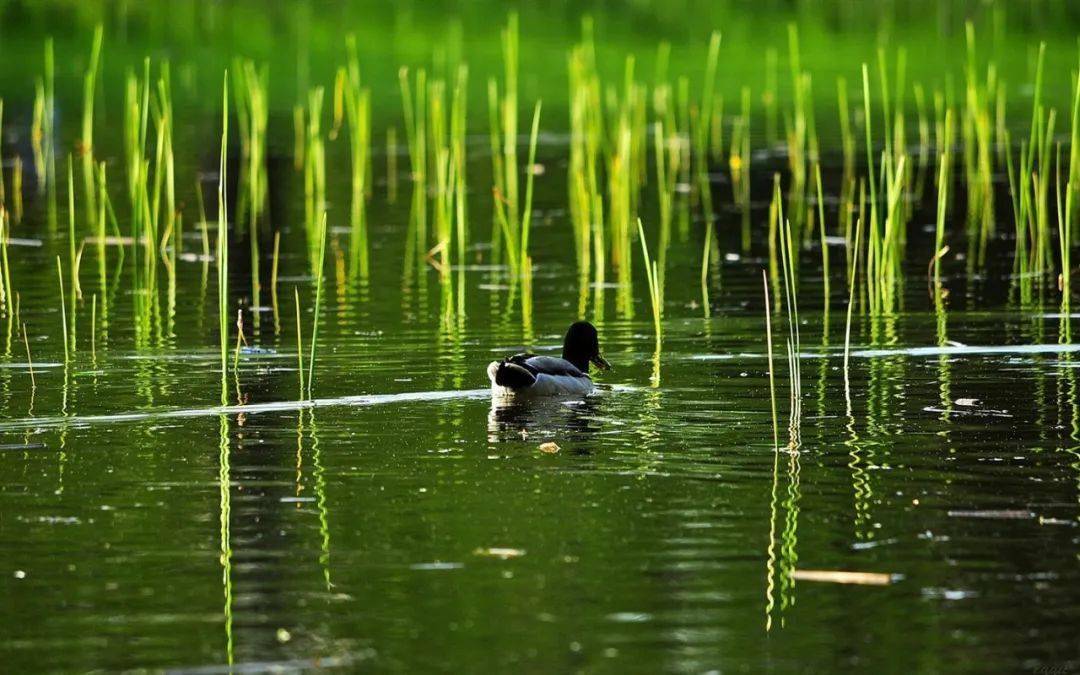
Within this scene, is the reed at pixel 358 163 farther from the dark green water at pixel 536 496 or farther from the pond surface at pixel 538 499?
the pond surface at pixel 538 499

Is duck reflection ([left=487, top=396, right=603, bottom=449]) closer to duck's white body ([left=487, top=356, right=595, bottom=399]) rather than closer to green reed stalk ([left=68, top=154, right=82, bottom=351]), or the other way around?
duck's white body ([left=487, top=356, right=595, bottom=399])

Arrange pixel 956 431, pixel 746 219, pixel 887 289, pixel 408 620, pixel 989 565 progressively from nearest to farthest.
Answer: pixel 408 620 < pixel 989 565 < pixel 956 431 < pixel 887 289 < pixel 746 219

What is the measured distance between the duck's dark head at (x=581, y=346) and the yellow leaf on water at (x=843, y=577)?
541 cm

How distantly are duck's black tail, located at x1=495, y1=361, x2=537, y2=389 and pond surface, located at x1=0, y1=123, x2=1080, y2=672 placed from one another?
0.58 feet

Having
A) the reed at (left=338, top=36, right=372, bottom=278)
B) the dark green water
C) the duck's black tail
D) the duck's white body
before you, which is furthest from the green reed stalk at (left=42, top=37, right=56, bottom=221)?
the duck's black tail

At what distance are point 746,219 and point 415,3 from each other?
880 inches

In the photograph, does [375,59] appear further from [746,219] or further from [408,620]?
[408,620]

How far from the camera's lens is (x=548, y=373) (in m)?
13.1

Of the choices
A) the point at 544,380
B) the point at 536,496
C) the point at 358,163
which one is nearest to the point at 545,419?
the point at 544,380

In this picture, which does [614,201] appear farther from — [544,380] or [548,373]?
[544,380]

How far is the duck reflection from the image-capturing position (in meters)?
11.7

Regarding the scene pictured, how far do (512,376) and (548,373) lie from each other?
401 millimetres

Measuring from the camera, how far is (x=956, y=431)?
11.4 meters

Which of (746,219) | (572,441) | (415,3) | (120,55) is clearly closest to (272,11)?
(415,3)
